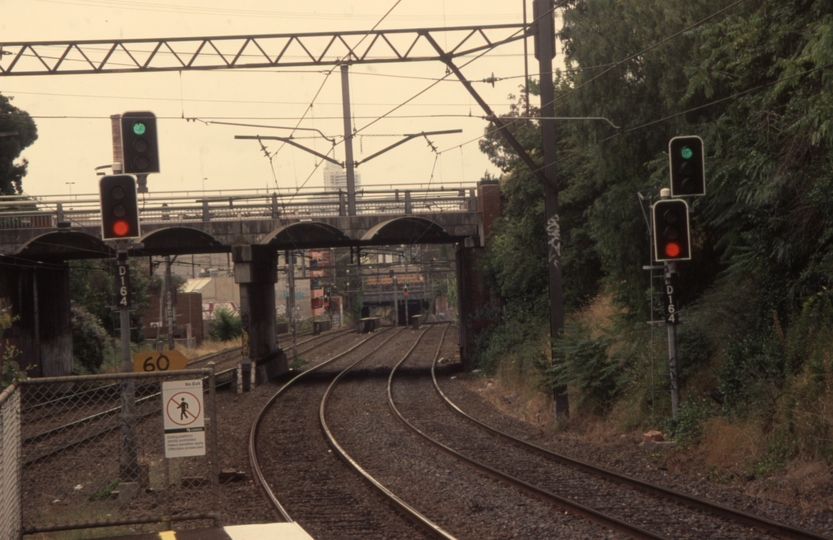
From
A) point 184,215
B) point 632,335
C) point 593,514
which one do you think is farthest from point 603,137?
point 184,215

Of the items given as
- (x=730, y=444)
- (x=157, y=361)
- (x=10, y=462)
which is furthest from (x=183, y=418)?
(x=730, y=444)

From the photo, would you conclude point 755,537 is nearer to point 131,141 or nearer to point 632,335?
point 131,141

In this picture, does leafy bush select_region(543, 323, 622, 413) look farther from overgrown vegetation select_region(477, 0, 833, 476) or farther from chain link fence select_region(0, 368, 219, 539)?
chain link fence select_region(0, 368, 219, 539)

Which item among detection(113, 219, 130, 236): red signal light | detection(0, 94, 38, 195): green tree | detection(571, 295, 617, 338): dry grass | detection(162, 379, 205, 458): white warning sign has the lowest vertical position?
detection(571, 295, 617, 338): dry grass

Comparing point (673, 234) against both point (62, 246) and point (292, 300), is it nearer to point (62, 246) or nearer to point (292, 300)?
point (62, 246)

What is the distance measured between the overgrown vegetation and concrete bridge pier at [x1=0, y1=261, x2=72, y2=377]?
56.6 feet

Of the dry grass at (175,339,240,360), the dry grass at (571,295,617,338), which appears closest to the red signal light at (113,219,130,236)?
the dry grass at (571,295,617,338)

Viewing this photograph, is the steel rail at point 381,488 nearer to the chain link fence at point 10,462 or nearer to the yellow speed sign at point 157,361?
the yellow speed sign at point 157,361

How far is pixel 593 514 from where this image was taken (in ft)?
31.4

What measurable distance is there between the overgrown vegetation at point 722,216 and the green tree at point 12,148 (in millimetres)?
36321

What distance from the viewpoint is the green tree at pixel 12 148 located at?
46.7 meters

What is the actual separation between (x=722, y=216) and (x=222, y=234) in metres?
18.6

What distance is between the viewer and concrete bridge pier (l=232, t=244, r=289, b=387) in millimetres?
29422

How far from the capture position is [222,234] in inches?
1154
